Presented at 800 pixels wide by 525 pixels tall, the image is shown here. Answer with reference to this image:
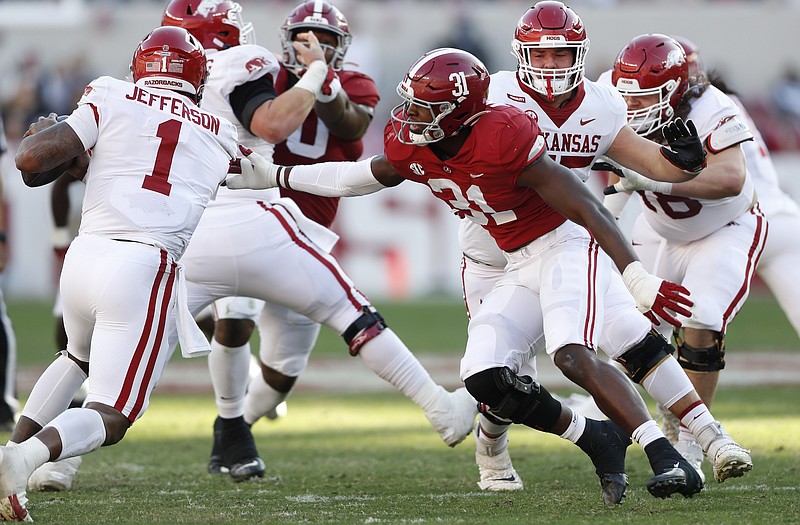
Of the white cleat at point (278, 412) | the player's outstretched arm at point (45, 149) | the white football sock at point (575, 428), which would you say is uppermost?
the player's outstretched arm at point (45, 149)

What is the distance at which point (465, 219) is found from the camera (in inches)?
189

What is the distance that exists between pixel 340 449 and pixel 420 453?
1.41 ft

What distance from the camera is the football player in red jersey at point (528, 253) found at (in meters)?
4.12

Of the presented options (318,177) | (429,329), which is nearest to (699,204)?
(318,177)

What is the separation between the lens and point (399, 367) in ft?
16.4

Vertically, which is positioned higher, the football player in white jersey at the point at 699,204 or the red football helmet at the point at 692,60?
the red football helmet at the point at 692,60

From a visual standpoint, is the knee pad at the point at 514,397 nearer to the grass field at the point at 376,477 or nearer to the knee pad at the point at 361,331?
the grass field at the point at 376,477

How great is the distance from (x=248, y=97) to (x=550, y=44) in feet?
4.34

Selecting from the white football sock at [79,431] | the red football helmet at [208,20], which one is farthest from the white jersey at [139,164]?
the red football helmet at [208,20]

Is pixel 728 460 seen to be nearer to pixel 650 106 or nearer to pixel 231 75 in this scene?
pixel 650 106

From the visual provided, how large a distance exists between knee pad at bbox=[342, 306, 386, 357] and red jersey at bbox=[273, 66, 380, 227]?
0.81 m

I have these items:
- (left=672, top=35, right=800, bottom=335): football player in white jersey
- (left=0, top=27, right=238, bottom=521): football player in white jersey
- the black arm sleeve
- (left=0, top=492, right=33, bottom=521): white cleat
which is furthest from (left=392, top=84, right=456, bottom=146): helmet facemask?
(left=0, top=492, right=33, bottom=521): white cleat

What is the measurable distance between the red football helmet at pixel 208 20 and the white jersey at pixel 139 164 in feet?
3.53

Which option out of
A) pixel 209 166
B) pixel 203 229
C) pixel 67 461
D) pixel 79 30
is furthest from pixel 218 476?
pixel 79 30
